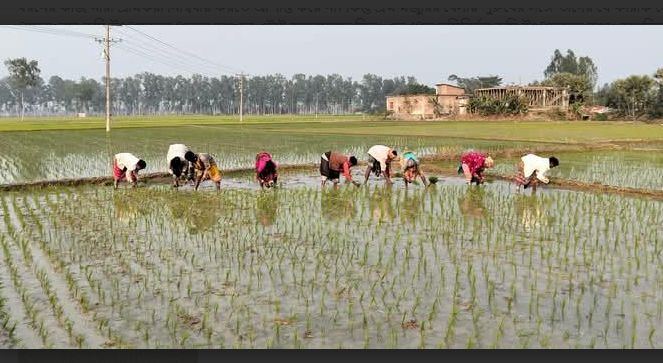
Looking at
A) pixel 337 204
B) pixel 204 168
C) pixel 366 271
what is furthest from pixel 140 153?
pixel 366 271

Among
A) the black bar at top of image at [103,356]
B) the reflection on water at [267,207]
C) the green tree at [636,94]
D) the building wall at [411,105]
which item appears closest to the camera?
the black bar at top of image at [103,356]

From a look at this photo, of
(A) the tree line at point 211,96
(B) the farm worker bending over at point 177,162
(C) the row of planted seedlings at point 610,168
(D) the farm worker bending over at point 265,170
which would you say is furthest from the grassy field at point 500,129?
(A) the tree line at point 211,96

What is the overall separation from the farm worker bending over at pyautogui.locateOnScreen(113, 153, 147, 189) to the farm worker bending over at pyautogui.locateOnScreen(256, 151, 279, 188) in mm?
2047

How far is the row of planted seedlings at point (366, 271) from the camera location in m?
3.94

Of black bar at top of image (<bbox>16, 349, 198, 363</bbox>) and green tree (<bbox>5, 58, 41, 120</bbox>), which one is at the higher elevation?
green tree (<bbox>5, 58, 41, 120</bbox>)

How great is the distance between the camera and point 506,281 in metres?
5.11

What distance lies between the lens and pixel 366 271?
215 inches

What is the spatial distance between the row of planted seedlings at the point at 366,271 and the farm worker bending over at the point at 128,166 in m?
0.97

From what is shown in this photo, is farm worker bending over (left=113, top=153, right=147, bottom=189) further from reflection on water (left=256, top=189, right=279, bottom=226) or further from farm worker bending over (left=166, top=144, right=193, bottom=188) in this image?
reflection on water (left=256, top=189, right=279, bottom=226)

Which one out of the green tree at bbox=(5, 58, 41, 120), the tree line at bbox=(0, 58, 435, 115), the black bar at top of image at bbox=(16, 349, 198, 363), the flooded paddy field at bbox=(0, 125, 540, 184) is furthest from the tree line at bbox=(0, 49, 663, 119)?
the black bar at top of image at bbox=(16, 349, 198, 363)

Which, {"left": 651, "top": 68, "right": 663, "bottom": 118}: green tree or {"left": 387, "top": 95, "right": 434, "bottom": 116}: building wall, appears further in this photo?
{"left": 387, "top": 95, "right": 434, "bottom": 116}: building wall

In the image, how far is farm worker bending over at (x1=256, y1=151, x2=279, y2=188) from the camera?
10539mm

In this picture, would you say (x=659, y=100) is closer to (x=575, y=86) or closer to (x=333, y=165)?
(x=575, y=86)

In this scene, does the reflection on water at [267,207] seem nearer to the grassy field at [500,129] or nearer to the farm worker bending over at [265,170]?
the farm worker bending over at [265,170]
